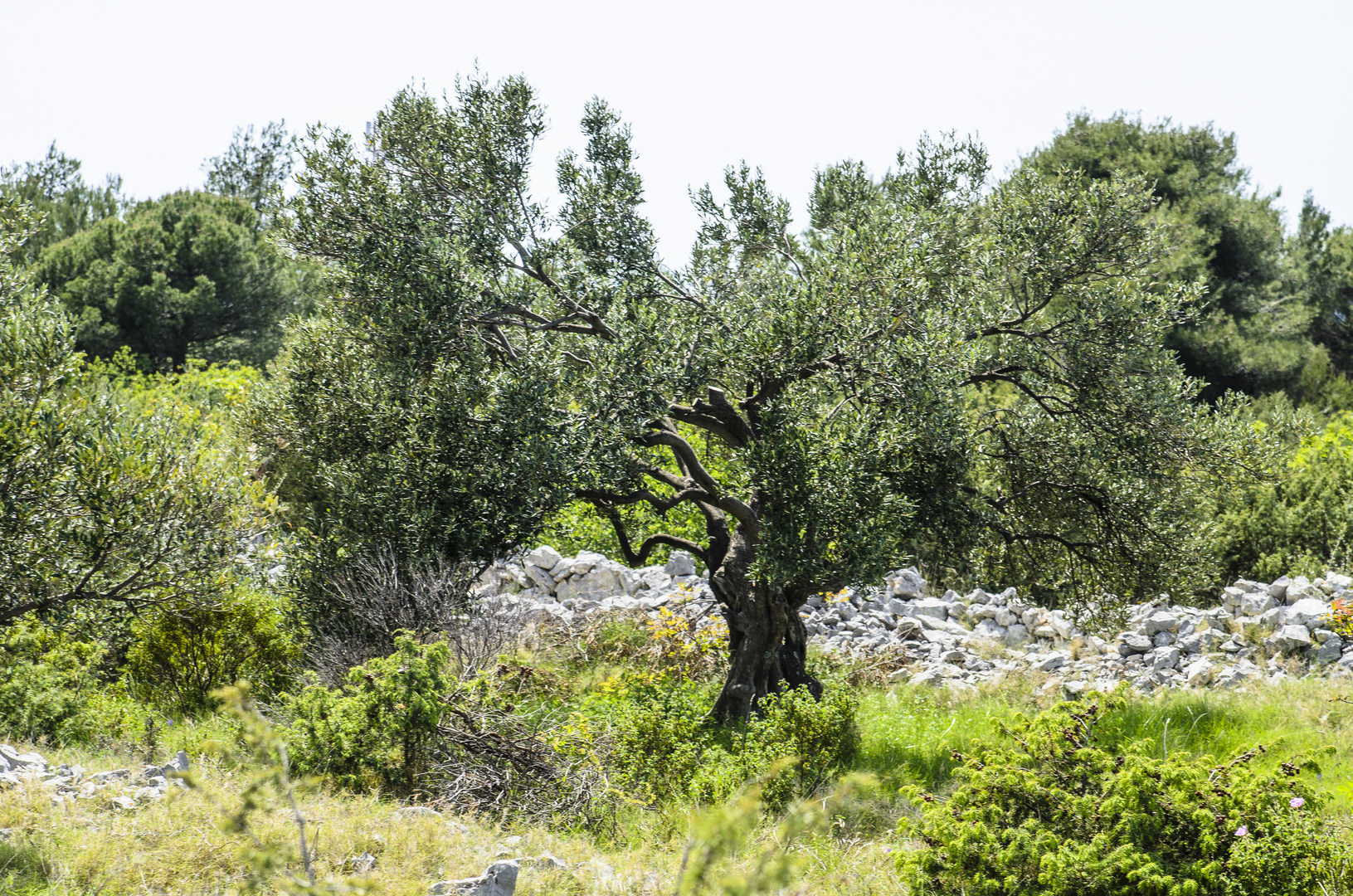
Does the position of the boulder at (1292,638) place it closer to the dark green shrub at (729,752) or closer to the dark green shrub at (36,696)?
the dark green shrub at (729,752)

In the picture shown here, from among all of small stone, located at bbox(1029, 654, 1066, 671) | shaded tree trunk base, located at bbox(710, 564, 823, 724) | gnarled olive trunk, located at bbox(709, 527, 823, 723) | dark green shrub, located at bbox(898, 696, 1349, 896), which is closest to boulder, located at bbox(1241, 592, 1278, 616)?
small stone, located at bbox(1029, 654, 1066, 671)

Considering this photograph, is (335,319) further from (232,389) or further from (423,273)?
(232,389)

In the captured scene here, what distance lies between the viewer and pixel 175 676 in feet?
38.9

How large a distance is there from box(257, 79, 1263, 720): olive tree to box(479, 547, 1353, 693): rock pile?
170 cm

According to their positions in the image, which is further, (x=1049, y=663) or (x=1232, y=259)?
(x=1232, y=259)

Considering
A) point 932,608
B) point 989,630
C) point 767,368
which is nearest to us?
point 767,368

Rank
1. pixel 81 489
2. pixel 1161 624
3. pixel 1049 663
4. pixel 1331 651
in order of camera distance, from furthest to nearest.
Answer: pixel 1161 624
pixel 1049 663
pixel 1331 651
pixel 81 489

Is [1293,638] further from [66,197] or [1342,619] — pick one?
[66,197]

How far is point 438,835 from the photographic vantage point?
6.39 metres

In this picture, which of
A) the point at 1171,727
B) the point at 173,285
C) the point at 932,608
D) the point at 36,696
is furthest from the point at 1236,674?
the point at 173,285

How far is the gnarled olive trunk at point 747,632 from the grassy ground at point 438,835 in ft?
4.51

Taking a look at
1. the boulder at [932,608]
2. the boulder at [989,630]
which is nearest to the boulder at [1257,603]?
the boulder at [989,630]

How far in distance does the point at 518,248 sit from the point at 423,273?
5.09 ft

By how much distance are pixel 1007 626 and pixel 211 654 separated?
38.3 feet
